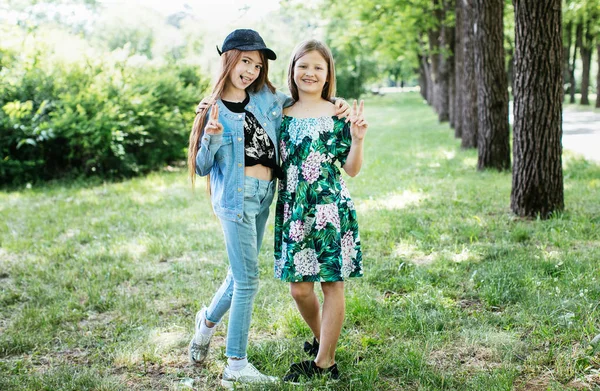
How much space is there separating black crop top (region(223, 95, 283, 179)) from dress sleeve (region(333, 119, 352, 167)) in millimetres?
362

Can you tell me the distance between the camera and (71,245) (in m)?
6.33

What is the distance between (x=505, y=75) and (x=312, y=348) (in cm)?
786

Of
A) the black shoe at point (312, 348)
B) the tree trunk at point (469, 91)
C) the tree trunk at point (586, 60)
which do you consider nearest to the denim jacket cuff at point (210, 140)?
the black shoe at point (312, 348)

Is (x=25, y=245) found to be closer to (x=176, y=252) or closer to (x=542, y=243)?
(x=176, y=252)

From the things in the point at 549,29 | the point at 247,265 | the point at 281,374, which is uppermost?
the point at 549,29

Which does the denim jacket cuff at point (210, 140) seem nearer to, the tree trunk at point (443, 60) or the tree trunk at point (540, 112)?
the tree trunk at point (540, 112)

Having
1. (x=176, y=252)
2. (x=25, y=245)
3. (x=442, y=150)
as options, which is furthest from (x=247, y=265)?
(x=442, y=150)

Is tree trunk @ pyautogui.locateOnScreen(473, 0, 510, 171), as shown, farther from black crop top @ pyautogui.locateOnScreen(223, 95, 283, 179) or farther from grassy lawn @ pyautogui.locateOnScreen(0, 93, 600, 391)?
black crop top @ pyautogui.locateOnScreen(223, 95, 283, 179)

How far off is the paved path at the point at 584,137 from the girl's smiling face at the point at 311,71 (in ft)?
27.4

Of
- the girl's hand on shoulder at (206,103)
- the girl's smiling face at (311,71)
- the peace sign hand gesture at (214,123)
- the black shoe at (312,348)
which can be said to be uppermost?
the girl's smiling face at (311,71)

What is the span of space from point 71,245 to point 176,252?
1300 millimetres

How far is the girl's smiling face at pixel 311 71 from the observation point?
126 inches

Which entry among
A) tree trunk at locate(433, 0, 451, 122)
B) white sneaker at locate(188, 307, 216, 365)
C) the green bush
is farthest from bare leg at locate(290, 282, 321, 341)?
tree trunk at locate(433, 0, 451, 122)

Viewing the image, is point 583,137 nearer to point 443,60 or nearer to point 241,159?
point 443,60
